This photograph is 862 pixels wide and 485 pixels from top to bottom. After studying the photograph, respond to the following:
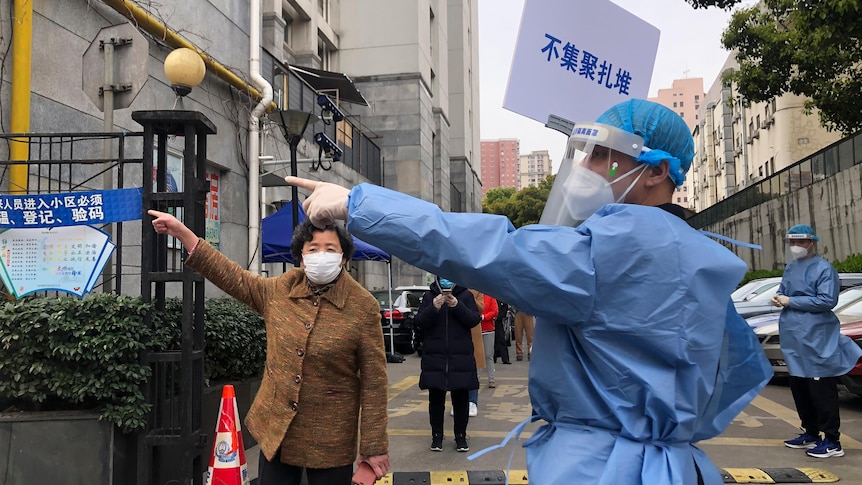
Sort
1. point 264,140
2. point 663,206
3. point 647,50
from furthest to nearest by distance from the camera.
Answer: point 264,140
point 647,50
point 663,206

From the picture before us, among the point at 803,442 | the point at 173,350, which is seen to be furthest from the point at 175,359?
the point at 803,442

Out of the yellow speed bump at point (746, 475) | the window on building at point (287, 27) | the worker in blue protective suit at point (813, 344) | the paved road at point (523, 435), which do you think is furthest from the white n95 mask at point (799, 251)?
the window on building at point (287, 27)

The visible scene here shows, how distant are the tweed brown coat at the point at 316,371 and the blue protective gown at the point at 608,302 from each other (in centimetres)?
150

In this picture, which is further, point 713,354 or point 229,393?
point 229,393

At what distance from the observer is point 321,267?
3076 mm

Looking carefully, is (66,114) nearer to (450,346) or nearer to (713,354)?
(450,346)

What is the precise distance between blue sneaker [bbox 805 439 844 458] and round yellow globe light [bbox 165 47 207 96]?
6443 mm

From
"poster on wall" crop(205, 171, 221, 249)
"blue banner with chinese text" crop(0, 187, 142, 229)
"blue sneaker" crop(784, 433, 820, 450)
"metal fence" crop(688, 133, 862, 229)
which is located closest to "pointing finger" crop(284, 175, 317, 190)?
"blue banner with chinese text" crop(0, 187, 142, 229)

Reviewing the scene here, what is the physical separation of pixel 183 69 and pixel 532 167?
5601 inches

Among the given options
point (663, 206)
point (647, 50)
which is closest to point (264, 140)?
point (647, 50)

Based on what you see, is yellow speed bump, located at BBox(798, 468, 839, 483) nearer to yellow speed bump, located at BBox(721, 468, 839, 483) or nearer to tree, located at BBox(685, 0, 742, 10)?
yellow speed bump, located at BBox(721, 468, 839, 483)

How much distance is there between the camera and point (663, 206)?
176cm

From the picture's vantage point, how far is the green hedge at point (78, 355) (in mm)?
4059

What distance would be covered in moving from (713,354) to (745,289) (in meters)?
12.8
